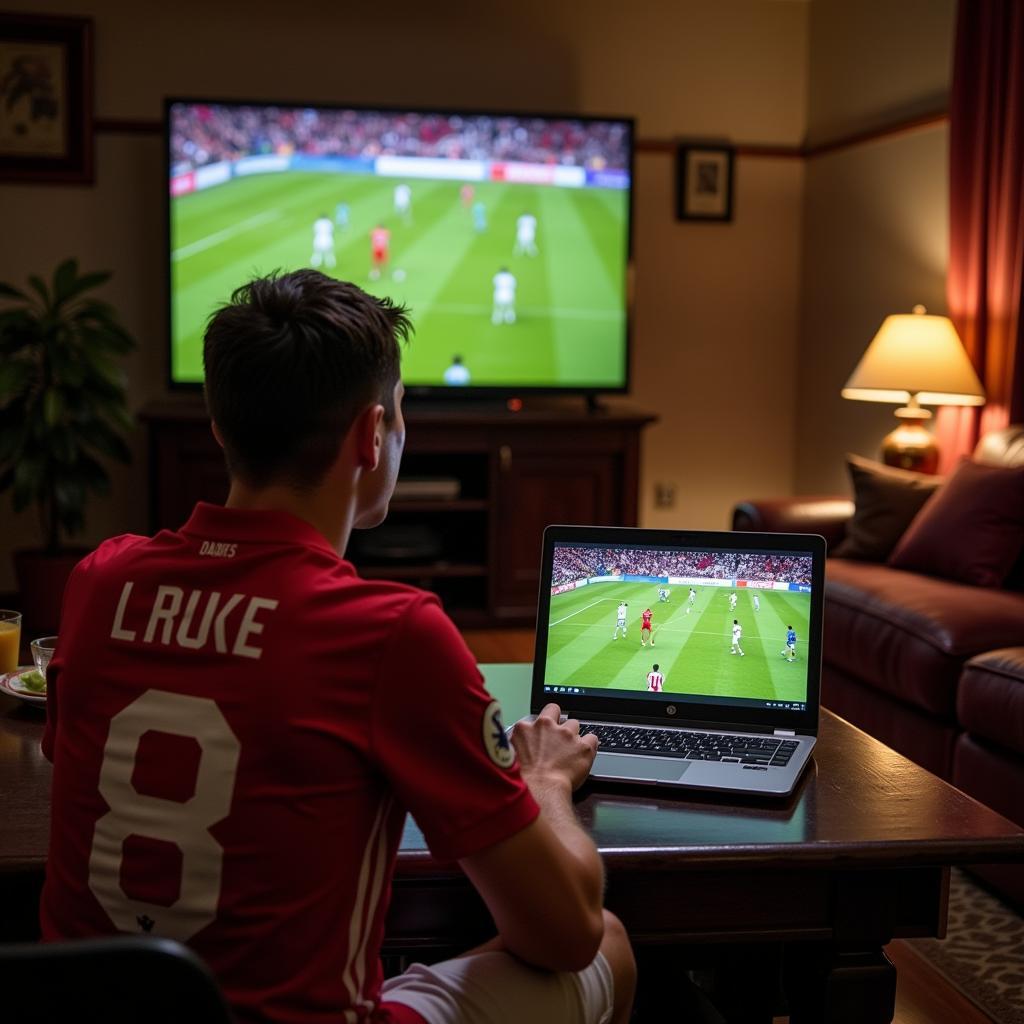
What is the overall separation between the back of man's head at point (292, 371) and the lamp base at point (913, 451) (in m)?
3.42

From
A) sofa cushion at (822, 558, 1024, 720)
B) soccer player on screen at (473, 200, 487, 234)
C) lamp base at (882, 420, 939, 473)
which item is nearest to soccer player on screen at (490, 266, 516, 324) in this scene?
soccer player on screen at (473, 200, 487, 234)

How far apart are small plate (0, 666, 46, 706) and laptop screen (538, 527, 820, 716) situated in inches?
26.7

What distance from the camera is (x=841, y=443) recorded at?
5.30m

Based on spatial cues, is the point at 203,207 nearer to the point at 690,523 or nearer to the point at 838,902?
the point at 690,523

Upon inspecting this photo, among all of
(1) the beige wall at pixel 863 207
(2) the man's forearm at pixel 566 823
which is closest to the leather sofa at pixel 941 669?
(1) the beige wall at pixel 863 207

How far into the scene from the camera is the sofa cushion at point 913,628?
9.33 feet

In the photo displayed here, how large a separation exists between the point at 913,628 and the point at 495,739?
7.26 ft

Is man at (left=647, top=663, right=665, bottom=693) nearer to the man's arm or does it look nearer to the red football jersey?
the man's arm

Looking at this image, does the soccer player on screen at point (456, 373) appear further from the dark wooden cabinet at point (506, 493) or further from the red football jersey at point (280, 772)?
the red football jersey at point (280, 772)

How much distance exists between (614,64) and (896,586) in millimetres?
2978

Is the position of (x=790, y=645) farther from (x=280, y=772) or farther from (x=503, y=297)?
(x=503, y=297)

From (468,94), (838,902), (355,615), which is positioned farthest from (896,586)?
(468,94)

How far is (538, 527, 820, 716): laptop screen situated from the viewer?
5.10ft

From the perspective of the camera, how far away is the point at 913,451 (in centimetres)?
420
